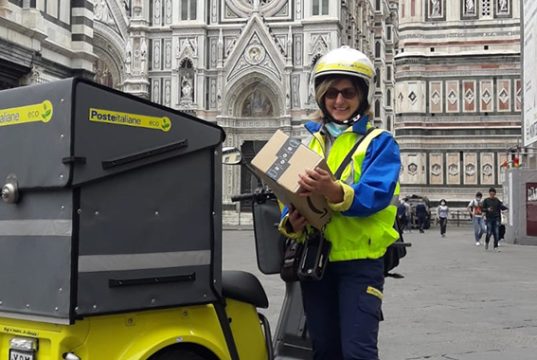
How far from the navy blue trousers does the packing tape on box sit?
0.44 m

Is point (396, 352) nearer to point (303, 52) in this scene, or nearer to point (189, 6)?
point (303, 52)

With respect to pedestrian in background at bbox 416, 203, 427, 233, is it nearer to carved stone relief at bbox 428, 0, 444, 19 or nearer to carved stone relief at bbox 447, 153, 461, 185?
carved stone relief at bbox 447, 153, 461, 185

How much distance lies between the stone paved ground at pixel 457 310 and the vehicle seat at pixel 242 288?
2.19m

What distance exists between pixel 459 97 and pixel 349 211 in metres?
34.9

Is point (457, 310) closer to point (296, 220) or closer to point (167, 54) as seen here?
point (296, 220)

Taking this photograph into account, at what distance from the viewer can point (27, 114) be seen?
314cm

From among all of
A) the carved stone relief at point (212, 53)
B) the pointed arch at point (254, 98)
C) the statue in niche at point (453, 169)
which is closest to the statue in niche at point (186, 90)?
the carved stone relief at point (212, 53)

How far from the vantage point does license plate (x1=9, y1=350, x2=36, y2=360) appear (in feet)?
10.1

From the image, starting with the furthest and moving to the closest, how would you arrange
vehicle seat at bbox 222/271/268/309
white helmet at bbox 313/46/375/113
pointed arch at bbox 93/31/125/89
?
pointed arch at bbox 93/31/125/89 < vehicle seat at bbox 222/271/268/309 < white helmet at bbox 313/46/375/113

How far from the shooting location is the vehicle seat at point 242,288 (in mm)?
3557

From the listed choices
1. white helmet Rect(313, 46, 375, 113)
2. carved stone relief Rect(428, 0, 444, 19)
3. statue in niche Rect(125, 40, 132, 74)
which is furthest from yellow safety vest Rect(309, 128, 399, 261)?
statue in niche Rect(125, 40, 132, 74)

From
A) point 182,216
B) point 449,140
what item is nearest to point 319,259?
point 182,216

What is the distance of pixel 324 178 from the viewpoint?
9.20 ft

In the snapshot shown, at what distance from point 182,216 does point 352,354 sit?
0.92m
